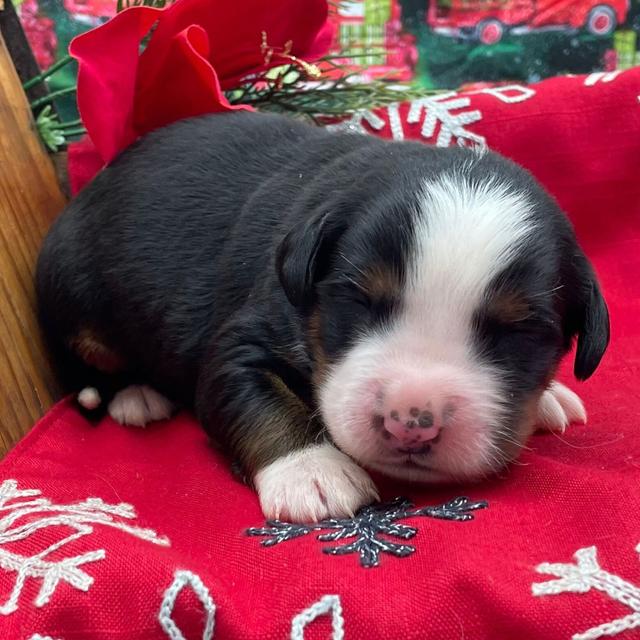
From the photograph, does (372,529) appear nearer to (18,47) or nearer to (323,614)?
(323,614)

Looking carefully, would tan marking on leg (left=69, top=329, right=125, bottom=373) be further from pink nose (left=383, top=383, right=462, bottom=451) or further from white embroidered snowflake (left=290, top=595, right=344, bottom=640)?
white embroidered snowflake (left=290, top=595, right=344, bottom=640)

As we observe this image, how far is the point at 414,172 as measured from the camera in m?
1.99

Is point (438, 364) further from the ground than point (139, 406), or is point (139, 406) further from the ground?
point (438, 364)

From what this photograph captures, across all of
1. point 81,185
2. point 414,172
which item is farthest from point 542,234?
point 81,185

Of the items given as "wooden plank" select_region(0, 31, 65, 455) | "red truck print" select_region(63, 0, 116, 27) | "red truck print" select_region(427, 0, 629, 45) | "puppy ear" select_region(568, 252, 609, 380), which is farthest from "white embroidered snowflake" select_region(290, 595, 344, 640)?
"red truck print" select_region(427, 0, 629, 45)

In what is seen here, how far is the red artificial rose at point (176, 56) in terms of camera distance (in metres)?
2.80

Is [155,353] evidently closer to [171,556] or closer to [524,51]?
[171,556]

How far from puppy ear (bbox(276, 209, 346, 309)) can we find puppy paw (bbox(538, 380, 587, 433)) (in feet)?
2.48

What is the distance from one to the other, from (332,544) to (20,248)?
5.69 feet

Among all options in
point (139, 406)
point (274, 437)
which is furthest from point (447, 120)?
point (274, 437)

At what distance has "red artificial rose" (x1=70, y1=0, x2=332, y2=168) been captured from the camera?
280 cm

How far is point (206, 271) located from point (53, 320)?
0.60 m

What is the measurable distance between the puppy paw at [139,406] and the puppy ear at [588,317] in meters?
1.34

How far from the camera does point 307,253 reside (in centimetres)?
191
